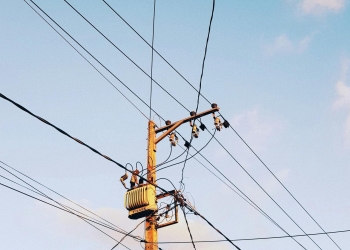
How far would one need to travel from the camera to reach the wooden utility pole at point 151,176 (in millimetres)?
9891

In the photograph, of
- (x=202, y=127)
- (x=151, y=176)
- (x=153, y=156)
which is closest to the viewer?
(x=151, y=176)

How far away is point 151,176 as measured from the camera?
10.8 meters

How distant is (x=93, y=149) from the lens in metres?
8.35

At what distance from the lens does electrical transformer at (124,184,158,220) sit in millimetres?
10242

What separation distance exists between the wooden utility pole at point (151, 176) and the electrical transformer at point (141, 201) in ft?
0.66

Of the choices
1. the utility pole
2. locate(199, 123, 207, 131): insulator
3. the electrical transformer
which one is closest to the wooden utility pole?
the utility pole

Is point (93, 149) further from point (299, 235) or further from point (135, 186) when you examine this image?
point (299, 235)

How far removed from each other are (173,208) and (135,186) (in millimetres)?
1107

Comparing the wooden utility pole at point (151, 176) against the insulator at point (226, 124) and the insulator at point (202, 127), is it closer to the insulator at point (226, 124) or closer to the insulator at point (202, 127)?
the insulator at point (202, 127)

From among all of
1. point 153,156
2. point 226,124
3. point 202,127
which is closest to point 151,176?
point 153,156

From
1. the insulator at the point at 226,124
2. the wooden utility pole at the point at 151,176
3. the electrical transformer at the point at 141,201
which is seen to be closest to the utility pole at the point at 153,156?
the wooden utility pole at the point at 151,176

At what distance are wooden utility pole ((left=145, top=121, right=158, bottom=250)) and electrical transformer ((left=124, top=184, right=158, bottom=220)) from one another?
0.20 metres

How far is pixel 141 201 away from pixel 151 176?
0.74m

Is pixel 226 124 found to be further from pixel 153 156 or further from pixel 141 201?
pixel 141 201
